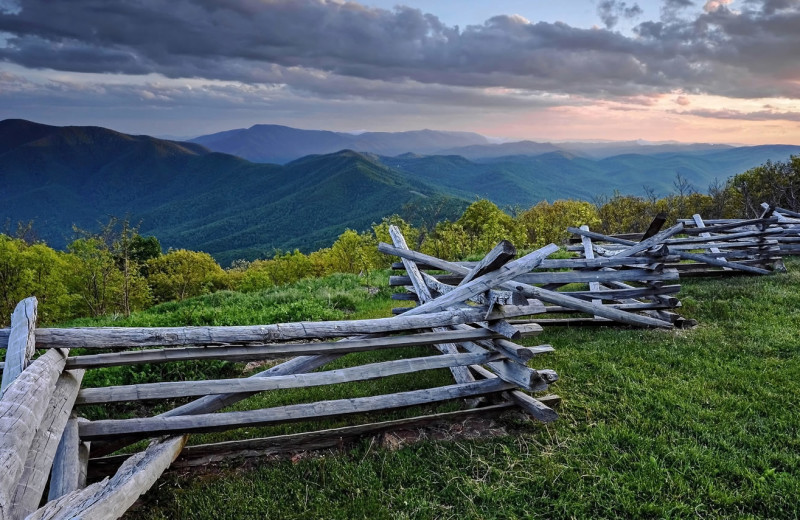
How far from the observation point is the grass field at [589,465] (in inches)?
142

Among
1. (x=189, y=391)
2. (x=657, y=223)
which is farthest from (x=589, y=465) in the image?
(x=657, y=223)

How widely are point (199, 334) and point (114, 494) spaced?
1427mm

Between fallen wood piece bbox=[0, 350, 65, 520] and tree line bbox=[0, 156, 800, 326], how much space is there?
11642 mm

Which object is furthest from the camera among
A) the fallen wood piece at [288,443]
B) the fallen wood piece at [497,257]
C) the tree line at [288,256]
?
the tree line at [288,256]

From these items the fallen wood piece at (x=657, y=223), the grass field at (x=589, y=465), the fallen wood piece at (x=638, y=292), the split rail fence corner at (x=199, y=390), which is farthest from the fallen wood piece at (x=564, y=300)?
the fallen wood piece at (x=657, y=223)

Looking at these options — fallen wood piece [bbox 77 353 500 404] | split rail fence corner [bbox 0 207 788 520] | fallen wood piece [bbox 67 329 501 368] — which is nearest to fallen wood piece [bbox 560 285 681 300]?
split rail fence corner [bbox 0 207 788 520]

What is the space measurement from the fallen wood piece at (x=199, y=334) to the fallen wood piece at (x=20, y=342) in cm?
12

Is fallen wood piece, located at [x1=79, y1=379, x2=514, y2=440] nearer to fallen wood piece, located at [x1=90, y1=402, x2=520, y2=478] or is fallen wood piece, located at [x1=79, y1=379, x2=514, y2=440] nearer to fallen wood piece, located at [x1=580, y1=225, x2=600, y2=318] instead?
fallen wood piece, located at [x1=90, y1=402, x2=520, y2=478]

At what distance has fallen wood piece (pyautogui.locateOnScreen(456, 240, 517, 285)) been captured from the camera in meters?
4.75

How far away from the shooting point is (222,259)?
150 meters

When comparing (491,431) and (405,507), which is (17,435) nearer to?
(405,507)

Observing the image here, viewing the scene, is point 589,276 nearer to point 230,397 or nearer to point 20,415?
point 230,397

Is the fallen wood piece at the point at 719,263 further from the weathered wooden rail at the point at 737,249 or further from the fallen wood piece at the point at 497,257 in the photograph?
the fallen wood piece at the point at 497,257

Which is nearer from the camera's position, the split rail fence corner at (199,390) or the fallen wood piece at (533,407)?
the split rail fence corner at (199,390)
